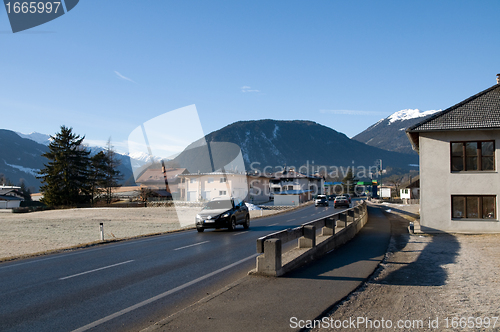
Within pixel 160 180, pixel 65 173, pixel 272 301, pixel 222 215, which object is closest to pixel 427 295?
pixel 272 301

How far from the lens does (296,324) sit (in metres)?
5.42

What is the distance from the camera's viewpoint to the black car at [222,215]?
810 inches

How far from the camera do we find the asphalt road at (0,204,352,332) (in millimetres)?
5988

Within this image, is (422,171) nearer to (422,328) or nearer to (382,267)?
(382,267)

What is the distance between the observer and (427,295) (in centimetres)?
720

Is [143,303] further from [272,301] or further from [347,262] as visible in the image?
[347,262]

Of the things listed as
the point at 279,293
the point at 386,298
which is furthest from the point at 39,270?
the point at 386,298

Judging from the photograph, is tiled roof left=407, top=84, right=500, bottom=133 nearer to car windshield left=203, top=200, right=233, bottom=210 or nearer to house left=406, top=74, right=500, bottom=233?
house left=406, top=74, right=500, bottom=233

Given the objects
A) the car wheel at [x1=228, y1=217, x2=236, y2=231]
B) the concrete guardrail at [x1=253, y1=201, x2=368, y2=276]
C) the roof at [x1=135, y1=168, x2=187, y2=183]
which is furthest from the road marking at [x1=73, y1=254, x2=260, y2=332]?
the roof at [x1=135, y1=168, x2=187, y2=183]

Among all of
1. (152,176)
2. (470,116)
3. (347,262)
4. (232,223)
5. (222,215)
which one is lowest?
(232,223)

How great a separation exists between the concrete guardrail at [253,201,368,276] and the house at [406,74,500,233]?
6848mm

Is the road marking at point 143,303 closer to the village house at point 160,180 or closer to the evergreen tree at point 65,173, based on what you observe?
the evergreen tree at point 65,173

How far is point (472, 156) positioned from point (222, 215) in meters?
13.2

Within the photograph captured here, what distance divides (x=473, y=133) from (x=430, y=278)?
46.4 feet
